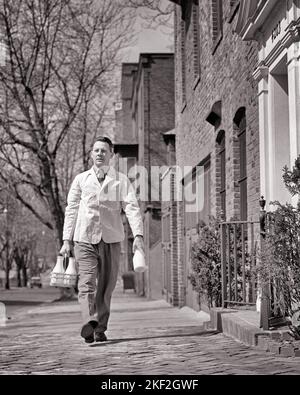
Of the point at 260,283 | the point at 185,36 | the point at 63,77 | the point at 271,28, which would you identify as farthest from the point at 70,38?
the point at 260,283

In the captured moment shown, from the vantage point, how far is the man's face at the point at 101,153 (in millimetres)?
7074

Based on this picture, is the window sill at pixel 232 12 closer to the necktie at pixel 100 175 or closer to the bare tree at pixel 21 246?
the necktie at pixel 100 175

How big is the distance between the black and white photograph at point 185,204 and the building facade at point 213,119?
37 millimetres

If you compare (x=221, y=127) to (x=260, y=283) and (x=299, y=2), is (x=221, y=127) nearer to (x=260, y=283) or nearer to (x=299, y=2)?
(x=299, y=2)

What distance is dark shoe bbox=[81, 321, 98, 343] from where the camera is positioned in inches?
269

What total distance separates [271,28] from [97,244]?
10.2ft

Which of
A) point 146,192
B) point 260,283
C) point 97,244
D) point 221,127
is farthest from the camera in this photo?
point 146,192

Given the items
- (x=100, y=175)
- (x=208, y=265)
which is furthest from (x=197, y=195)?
(x=100, y=175)

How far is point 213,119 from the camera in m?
11.9

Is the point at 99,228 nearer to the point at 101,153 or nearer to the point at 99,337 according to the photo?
the point at 101,153

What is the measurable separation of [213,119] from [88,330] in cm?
575

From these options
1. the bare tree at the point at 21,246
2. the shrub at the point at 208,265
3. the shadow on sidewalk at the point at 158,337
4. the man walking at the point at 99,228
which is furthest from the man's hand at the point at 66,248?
the bare tree at the point at 21,246

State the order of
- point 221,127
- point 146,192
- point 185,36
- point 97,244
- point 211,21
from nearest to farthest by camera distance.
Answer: point 97,244
point 221,127
point 211,21
point 185,36
point 146,192

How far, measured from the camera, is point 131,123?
41.7 m
